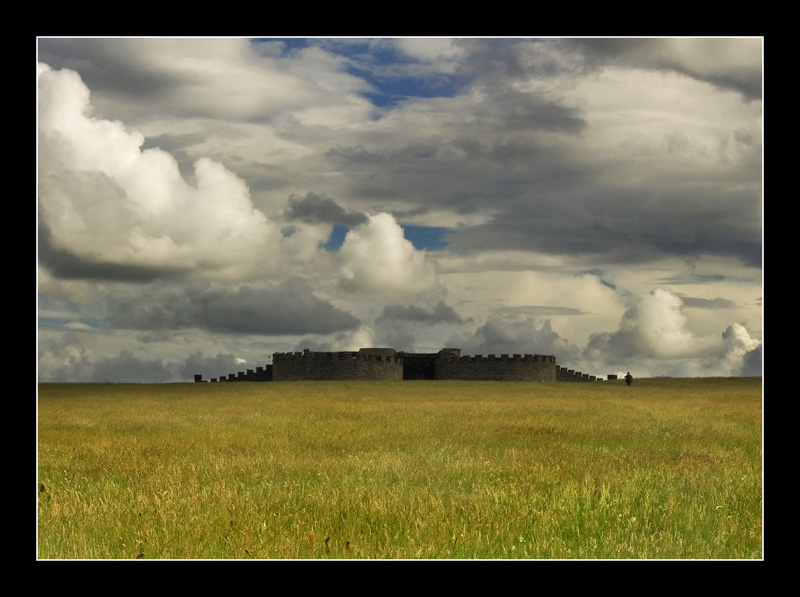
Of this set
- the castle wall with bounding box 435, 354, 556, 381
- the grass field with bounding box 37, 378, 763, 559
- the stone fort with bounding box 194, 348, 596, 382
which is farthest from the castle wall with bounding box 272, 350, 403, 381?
the grass field with bounding box 37, 378, 763, 559

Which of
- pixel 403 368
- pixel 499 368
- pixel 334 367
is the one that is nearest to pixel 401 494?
pixel 334 367

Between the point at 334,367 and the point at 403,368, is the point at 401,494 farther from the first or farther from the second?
the point at 403,368

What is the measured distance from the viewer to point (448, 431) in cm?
1516

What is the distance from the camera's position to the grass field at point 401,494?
19.7 feet

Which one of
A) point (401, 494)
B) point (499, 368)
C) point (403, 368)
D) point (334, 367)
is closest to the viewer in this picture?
point (401, 494)

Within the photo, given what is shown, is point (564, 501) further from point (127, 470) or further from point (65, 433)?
point (65, 433)

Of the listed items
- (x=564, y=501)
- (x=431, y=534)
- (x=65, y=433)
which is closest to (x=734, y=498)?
(x=564, y=501)

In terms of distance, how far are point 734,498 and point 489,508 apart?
8.30 ft

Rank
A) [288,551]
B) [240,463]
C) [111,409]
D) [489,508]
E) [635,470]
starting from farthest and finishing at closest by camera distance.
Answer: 1. [111,409]
2. [240,463]
3. [635,470]
4. [489,508]
5. [288,551]

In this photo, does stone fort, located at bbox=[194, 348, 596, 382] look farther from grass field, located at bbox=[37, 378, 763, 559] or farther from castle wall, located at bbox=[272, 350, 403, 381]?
grass field, located at bbox=[37, 378, 763, 559]

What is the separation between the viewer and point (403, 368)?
64.4m

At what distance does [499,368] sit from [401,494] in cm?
5399

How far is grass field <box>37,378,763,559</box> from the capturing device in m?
6.00

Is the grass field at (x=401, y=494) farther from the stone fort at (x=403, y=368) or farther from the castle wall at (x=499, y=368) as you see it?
the castle wall at (x=499, y=368)
